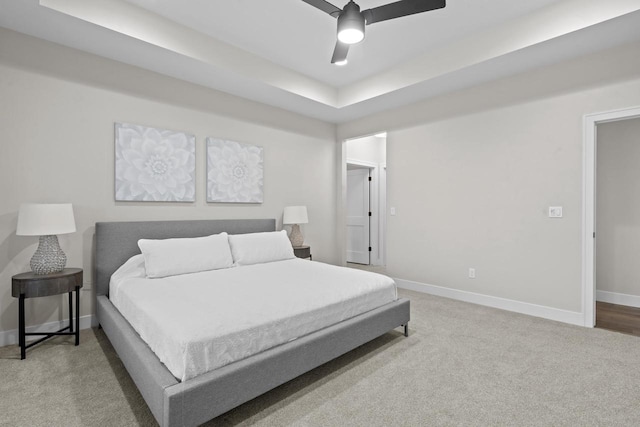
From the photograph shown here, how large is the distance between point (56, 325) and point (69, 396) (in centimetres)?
131

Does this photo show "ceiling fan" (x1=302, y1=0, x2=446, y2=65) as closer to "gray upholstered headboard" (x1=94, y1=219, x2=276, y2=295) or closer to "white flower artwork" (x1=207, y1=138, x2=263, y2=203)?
"white flower artwork" (x1=207, y1=138, x2=263, y2=203)

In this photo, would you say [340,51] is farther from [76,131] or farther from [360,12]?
[76,131]

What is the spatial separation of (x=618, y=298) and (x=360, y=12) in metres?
4.58

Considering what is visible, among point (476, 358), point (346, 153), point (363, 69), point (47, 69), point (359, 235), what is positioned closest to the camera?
point (476, 358)

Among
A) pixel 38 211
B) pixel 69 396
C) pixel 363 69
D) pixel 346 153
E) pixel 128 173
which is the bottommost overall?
pixel 69 396

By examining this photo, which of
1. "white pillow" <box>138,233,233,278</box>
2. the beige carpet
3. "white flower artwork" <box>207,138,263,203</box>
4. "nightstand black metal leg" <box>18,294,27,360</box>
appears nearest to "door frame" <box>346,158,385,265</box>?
"white flower artwork" <box>207,138,263,203</box>

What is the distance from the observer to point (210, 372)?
1646 mm

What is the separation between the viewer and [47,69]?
Result: 2.88 meters

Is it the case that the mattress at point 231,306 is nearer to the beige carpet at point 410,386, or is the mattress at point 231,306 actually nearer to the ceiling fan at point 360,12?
the beige carpet at point 410,386

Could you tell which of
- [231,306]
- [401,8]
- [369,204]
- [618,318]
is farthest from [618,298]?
[231,306]

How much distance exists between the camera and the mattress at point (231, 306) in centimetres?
168

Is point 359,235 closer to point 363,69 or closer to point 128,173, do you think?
point 363,69

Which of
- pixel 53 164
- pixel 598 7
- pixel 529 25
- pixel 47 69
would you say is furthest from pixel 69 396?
pixel 598 7

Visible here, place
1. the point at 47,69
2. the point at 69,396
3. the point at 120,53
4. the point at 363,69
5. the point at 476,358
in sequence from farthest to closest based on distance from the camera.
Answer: the point at 363,69
the point at 120,53
the point at 47,69
the point at 476,358
the point at 69,396
